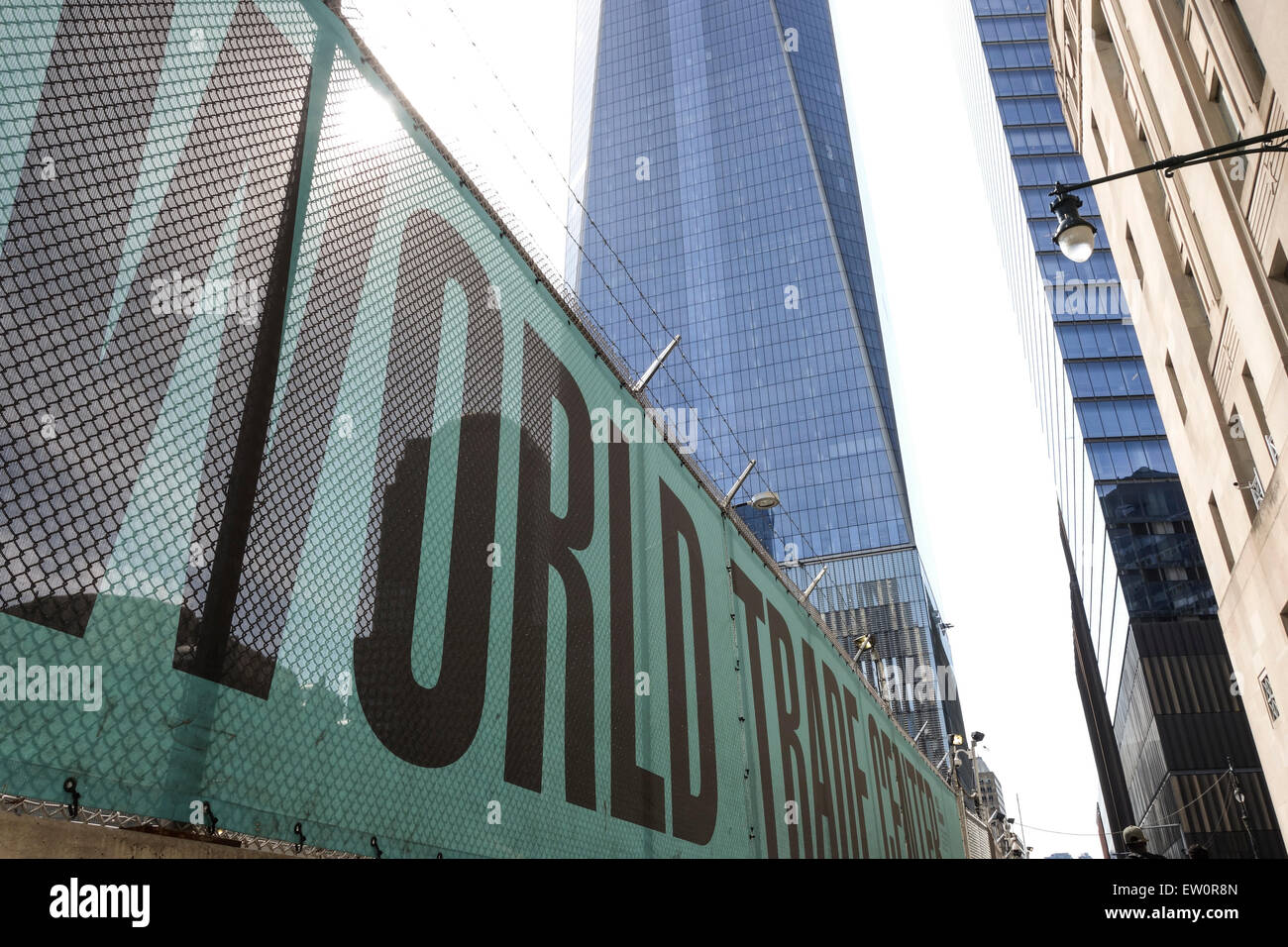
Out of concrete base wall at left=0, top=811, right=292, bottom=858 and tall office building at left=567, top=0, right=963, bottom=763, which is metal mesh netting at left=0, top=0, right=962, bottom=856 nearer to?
concrete base wall at left=0, top=811, right=292, bottom=858

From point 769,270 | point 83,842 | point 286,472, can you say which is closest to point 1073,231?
point 286,472

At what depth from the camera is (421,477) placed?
4.61 metres

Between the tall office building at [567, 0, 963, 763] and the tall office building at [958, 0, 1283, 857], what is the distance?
2390 cm

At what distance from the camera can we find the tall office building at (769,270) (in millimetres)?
110938

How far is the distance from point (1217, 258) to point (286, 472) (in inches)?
756

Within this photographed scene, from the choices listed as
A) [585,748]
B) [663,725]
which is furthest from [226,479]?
[663,725]

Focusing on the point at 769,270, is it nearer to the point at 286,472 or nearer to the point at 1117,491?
the point at 1117,491

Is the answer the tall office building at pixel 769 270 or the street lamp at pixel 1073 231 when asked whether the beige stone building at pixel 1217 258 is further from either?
the tall office building at pixel 769 270

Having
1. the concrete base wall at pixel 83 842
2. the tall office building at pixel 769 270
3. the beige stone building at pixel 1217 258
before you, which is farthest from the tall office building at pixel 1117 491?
the concrete base wall at pixel 83 842

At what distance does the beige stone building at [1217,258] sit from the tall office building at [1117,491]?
4279 cm

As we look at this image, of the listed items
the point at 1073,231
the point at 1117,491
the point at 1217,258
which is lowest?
the point at 1073,231

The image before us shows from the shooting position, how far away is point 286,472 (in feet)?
11.8

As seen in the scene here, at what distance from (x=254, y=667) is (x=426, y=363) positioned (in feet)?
6.90

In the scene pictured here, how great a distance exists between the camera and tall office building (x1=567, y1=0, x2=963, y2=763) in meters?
111
